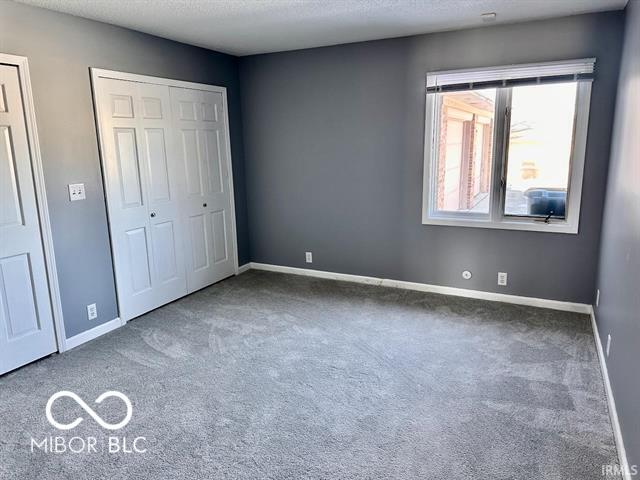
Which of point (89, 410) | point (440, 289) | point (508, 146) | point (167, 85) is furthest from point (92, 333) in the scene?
point (508, 146)

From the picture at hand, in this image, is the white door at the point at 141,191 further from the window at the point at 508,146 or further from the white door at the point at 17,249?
the window at the point at 508,146

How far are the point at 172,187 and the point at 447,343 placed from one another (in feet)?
9.28

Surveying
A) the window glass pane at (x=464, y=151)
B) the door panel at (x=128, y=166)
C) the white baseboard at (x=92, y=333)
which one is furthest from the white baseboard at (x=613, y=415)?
the door panel at (x=128, y=166)

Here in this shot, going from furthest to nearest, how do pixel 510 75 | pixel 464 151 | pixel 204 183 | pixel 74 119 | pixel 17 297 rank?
pixel 204 183, pixel 464 151, pixel 510 75, pixel 74 119, pixel 17 297

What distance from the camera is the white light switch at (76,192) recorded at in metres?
3.23

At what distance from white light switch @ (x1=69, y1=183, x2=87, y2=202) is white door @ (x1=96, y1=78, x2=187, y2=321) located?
0.22 metres

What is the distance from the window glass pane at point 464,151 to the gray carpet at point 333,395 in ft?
3.30

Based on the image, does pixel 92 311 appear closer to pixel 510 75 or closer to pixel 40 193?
pixel 40 193

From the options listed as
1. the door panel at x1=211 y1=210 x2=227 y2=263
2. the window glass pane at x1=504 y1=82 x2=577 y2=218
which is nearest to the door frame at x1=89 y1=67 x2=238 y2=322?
the door panel at x1=211 y1=210 x2=227 y2=263

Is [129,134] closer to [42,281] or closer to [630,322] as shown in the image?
[42,281]

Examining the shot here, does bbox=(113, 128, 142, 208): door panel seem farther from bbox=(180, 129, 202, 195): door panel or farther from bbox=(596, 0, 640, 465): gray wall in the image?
bbox=(596, 0, 640, 465): gray wall

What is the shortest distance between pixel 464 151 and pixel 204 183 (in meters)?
2.63

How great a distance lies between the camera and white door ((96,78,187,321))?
11.5ft

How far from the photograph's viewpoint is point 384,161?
4.32 meters
